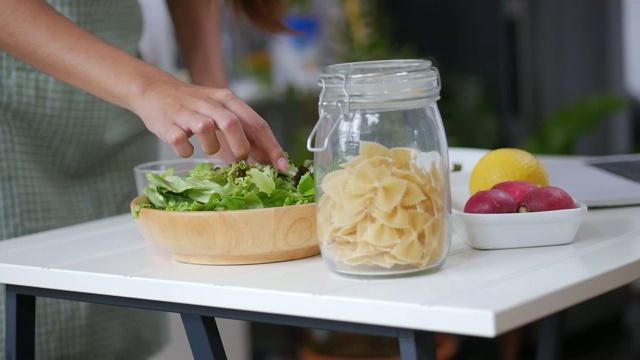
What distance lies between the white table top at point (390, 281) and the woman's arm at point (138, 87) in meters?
0.15

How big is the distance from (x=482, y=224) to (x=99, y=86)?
19.3 inches

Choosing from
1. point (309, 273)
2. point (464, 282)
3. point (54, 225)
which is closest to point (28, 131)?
point (54, 225)

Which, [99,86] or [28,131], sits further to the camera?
[28,131]

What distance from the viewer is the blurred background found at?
4.11 metres

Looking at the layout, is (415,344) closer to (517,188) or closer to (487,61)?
(517,188)

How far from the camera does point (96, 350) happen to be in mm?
1626

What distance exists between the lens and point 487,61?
482cm

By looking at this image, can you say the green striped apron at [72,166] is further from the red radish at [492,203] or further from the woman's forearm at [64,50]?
the red radish at [492,203]

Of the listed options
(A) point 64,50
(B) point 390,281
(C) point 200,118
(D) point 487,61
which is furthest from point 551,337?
(D) point 487,61

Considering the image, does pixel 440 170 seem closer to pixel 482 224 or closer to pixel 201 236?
pixel 482 224

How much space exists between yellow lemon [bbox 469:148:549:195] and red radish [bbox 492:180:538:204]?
7cm

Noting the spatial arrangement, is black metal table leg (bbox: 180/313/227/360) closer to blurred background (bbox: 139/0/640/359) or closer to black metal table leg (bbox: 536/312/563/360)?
black metal table leg (bbox: 536/312/563/360)

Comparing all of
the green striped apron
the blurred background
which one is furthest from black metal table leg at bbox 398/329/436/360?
the blurred background

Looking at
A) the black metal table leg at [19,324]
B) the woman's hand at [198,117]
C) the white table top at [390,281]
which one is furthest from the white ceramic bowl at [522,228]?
the black metal table leg at [19,324]
